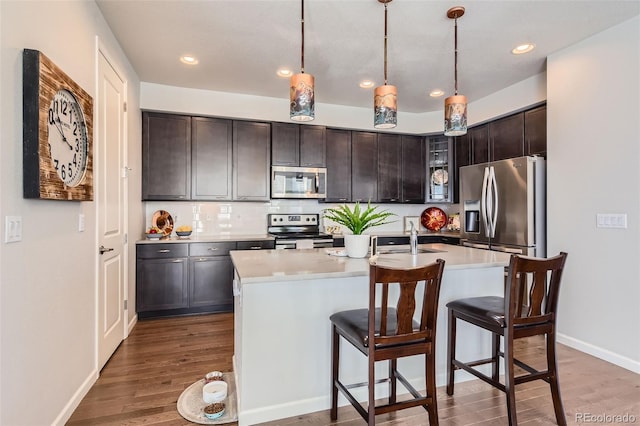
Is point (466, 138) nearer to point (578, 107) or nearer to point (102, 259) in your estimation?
point (578, 107)

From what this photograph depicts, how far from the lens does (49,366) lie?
5.91 feet

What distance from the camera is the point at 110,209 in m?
2.87

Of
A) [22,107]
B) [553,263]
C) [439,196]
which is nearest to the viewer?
[22,107]

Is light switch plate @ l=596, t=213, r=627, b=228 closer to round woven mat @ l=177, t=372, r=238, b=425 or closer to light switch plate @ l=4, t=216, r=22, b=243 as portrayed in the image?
round woven mat @ l=177, t=372, r=238, b=425

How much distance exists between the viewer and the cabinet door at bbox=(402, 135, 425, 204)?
17.1 feet

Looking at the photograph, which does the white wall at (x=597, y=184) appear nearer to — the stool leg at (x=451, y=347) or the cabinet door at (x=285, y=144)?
the stool leg at (x=451, y=347)

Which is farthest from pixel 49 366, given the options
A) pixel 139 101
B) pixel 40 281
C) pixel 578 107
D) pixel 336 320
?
pixel 578 107

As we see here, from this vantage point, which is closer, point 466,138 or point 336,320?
point 336,320

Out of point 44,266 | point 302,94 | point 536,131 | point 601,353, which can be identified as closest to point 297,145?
point 302,94

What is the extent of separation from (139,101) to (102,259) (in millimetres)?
2147

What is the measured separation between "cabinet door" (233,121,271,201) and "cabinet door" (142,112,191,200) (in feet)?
1.91

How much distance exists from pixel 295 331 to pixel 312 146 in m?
3.10

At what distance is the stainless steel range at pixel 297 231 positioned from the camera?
4332 mm

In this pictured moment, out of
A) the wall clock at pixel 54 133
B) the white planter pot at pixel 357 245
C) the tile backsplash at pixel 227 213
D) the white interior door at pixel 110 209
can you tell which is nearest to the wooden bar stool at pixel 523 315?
the white planter pot at pixel 357 245
